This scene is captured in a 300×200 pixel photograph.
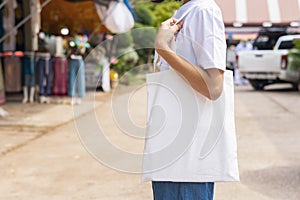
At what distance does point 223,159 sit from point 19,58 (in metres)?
11.6

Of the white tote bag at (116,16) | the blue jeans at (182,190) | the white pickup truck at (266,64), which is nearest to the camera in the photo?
the blue jeans at (182,190)

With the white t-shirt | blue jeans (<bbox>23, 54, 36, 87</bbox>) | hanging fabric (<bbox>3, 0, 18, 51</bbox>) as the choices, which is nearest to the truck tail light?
blue jeans (<bbox>23, 54, 36, 87</bbox>)

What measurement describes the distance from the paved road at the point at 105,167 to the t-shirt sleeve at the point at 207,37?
0.57m

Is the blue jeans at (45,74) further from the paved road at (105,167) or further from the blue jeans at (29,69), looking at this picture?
the paved road at (105,167)

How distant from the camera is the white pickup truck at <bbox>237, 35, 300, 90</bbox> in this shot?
18.5m

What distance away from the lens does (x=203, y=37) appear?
2.12 metres

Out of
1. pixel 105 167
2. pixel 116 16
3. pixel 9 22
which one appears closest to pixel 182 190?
pixel 105 167

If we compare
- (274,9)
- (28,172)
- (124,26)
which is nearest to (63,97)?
(124,26)

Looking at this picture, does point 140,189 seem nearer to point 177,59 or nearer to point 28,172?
point 28,172

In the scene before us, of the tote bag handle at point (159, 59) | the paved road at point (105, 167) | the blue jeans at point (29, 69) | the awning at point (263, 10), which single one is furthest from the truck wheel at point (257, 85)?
the tote bag handle at point (159, 59)

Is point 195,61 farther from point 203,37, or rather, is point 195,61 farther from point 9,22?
point 9,22

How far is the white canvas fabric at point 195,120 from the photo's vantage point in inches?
84.4

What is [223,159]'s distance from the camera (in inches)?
84.8

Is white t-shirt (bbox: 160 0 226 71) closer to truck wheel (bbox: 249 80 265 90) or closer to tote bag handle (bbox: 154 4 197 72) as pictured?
A: tote bag handle (bbox: 154 4 197 72)
